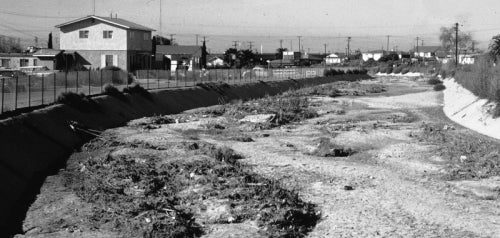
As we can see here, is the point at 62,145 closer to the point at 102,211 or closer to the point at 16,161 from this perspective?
the point at 16,161

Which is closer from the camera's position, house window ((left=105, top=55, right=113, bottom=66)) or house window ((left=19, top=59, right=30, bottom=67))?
house window ((left=105, top=55, right=113, bottom=66))

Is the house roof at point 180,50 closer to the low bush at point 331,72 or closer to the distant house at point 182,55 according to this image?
the distant house at point 182,55

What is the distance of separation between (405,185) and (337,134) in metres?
12.7

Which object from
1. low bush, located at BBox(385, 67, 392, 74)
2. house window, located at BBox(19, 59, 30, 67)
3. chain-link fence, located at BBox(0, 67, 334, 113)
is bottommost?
chain-link fence, located at BBox(0, 67, 334, 113)

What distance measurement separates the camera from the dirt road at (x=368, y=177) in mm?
15688

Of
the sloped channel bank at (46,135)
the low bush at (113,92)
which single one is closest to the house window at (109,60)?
the sloped channel bank at (46,135)

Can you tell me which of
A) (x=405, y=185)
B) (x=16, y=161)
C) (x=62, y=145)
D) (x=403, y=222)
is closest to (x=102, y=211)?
(x=16, y=161)

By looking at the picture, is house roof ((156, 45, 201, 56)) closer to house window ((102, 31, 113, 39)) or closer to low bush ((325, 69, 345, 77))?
low bush ((325, 69, 345, 77))

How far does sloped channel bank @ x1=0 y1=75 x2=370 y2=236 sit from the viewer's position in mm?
18013

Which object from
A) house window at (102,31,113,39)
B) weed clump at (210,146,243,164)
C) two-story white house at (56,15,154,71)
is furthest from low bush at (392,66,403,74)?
weed clump at (210,146,243,164)

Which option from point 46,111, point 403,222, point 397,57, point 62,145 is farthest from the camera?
point 397,57

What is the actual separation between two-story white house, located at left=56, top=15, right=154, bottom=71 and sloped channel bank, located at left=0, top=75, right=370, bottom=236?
24.9 metres

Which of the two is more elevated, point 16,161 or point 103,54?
point 103,54

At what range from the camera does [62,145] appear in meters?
26.3
